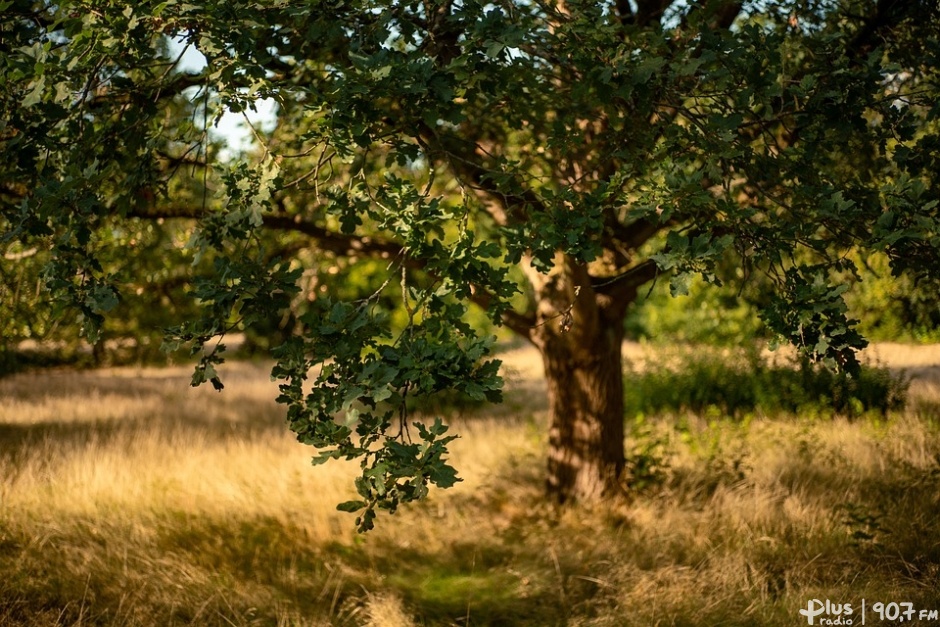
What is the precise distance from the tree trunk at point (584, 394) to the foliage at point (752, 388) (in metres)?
2.94

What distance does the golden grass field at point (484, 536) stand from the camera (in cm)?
448

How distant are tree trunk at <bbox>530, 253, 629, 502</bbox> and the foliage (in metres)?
2.94

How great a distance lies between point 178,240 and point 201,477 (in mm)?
2126

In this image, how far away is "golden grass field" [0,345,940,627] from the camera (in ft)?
14.7

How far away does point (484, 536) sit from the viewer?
6023mm

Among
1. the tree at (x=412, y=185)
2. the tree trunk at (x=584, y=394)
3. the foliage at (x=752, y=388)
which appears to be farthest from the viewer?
the foliage at (x=752, y=388)

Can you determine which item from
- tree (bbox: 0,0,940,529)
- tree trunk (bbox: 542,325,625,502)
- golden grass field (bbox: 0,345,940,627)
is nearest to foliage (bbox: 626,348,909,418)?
golden grass field (bbox: 0,345,940,627)

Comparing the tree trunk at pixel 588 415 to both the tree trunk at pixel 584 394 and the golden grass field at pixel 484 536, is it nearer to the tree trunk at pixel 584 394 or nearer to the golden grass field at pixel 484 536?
the tree trunk at pixel 584 394

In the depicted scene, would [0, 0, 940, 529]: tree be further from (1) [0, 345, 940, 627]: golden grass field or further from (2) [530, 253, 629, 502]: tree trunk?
(2) [530, 253, 629, 502]: tree trunk

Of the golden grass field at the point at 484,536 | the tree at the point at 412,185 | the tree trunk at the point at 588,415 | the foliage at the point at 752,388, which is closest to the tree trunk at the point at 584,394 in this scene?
the tree trunk at the point at 588,415

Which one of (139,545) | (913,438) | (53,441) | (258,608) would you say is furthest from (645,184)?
(53,441)

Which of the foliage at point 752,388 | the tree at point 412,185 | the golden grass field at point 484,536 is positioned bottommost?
the golden grass field at point 484,536

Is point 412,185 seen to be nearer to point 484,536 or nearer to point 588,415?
point 588,415

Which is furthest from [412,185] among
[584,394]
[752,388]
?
[752,388]
